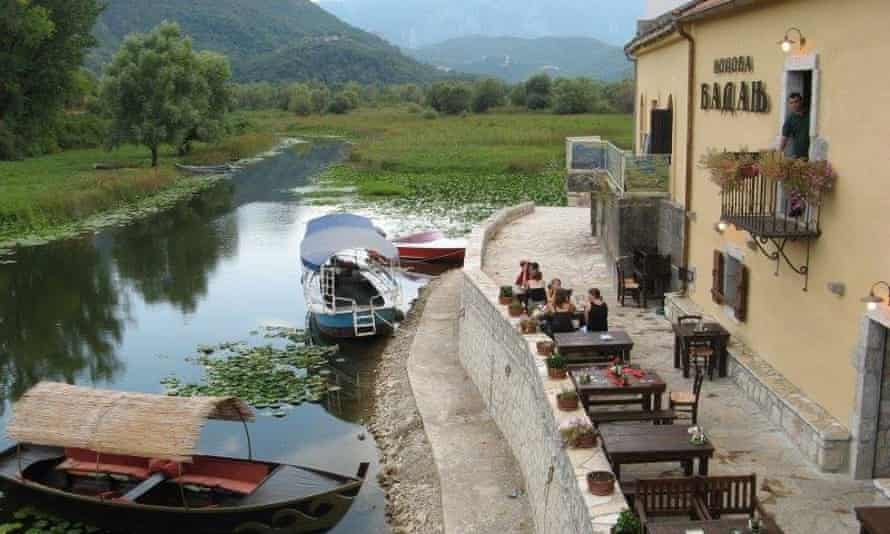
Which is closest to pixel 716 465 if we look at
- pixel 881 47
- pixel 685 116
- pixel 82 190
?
pixel 881 47

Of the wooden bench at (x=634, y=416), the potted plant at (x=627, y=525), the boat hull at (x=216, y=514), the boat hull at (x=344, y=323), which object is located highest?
the potted plant at (x=627, y=525)

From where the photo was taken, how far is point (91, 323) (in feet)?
78.4

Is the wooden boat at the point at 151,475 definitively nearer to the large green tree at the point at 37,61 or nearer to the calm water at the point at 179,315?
the calm water at the point at 179,315

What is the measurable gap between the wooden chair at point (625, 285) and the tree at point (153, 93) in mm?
44990

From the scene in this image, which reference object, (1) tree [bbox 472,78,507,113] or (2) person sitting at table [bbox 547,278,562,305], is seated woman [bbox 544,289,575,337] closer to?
(2) person sitting at table [bbox 547,278,562,305]

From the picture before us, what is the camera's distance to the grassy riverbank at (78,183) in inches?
1474

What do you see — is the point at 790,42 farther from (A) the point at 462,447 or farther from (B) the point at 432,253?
(B) the point at 432,253

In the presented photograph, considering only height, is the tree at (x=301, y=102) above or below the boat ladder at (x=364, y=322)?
above

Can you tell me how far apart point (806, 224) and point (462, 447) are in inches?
250

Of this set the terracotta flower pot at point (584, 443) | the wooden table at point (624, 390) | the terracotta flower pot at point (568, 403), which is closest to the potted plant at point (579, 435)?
the terracotta flower pot at point (584, 443)

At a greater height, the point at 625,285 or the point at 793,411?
the point at 625,285

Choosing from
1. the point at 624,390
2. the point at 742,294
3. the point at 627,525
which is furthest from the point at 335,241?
the point at 627,525

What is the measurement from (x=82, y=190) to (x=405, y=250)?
20.5 m

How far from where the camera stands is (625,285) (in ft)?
54.1
